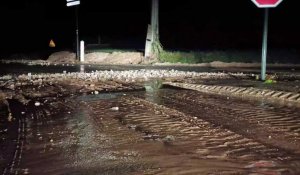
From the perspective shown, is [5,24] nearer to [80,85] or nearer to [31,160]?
[80,85]

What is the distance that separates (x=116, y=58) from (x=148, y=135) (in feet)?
61.7

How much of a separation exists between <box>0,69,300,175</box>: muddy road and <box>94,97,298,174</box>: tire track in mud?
0.6 inches

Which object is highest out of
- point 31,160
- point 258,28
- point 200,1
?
point 200,1

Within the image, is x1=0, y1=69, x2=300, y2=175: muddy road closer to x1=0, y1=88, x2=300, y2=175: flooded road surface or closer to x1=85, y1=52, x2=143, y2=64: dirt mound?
x1=0, y1=88, x2=300, y2=175: flooded road surface

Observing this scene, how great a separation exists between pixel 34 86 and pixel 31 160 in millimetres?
8970

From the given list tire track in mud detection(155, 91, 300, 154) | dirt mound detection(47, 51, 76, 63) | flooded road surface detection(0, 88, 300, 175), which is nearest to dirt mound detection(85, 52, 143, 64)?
dirt mound detection(47, 51, 76, 63)

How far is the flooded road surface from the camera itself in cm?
573

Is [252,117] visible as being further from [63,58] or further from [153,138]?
[63,58]

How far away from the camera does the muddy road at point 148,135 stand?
5750mm

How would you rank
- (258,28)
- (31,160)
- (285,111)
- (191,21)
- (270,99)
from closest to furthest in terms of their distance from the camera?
A: (31,160) → (285,111) → (270,99) → (258,28) → (191,21)

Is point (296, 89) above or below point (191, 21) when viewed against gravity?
below

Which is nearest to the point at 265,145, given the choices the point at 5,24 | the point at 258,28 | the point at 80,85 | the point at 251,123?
the point at 251,123

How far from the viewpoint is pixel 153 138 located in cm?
716

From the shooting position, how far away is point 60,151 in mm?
6480
